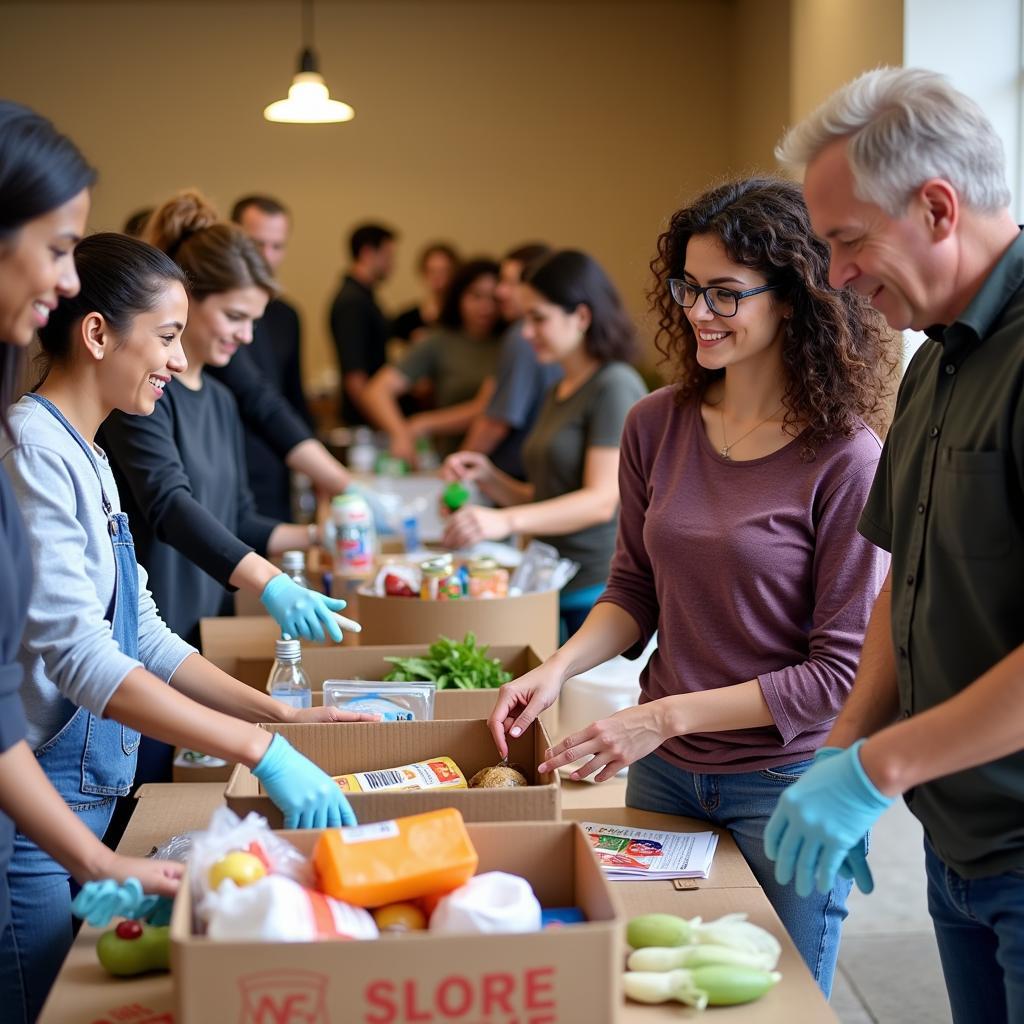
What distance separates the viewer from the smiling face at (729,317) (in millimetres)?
1799

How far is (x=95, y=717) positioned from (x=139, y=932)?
362 mm

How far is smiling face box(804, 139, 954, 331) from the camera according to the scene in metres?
1.31

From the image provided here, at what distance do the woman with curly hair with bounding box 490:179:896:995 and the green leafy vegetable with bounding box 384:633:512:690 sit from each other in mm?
274

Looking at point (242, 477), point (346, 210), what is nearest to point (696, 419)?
point (242, 477)

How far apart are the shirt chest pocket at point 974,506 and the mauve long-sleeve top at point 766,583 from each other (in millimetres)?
366

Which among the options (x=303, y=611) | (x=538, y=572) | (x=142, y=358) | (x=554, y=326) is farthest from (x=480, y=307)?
(x=142, y=358)

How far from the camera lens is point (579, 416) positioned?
323 cm

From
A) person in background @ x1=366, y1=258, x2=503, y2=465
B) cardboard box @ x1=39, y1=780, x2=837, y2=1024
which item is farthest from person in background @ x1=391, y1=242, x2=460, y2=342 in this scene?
cardboard box @ x1=39, y1=780, x2=837, y2=1024

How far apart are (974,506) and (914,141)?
0.39m

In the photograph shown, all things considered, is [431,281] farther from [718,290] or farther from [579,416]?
[718,290]

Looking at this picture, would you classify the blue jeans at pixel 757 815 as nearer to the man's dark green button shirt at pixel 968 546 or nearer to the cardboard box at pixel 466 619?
the man's dark green button shirt at pixel 968 546

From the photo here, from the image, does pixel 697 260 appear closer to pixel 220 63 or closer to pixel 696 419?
pixel 696 419

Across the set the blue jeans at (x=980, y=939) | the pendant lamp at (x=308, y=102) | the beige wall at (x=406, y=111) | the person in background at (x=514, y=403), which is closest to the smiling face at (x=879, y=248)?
the blue jeans at (x=980, y=939)

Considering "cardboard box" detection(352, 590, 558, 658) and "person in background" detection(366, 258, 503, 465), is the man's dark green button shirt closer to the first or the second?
"cardboard box" detection(352, 590, 558, 658)
